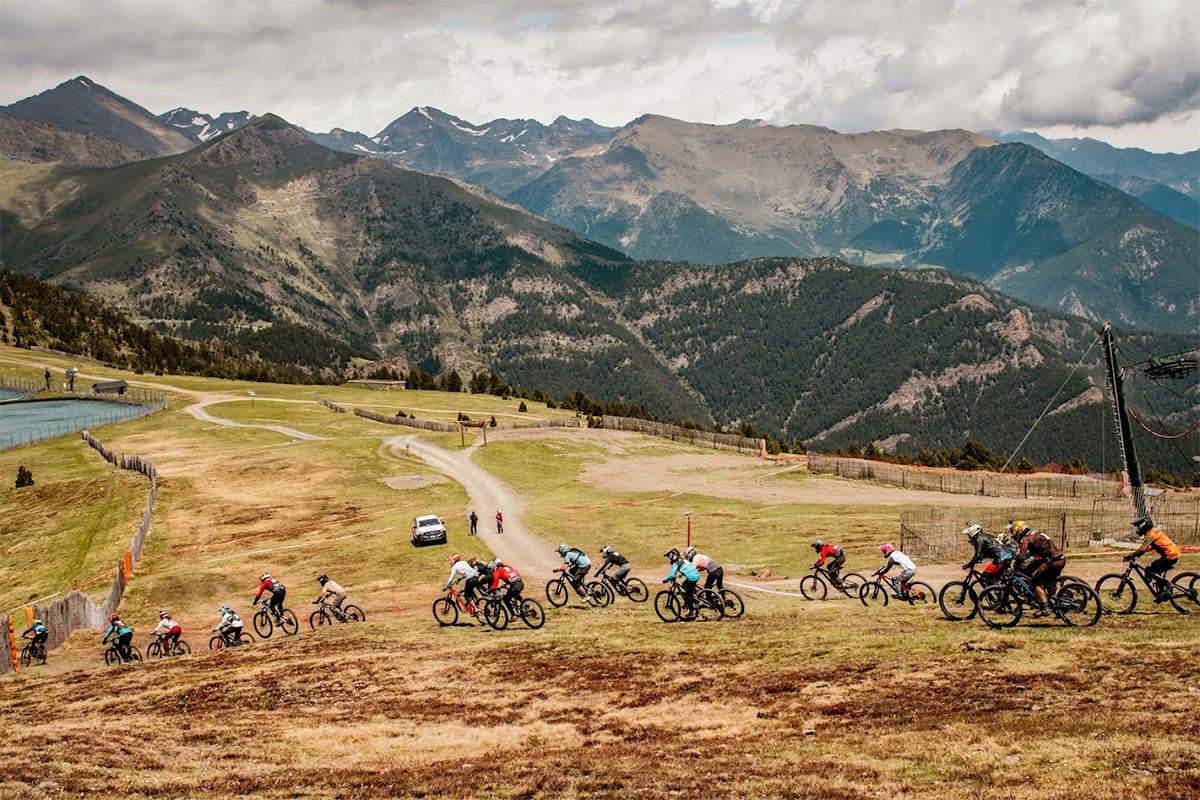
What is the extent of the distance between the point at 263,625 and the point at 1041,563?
101ft

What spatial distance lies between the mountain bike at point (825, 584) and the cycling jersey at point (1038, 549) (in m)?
9.30

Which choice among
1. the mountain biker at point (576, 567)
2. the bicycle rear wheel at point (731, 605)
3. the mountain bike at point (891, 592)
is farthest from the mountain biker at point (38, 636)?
the mountain bike at point (891, 592)

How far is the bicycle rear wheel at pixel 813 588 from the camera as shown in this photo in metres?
35.1

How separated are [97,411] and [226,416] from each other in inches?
927

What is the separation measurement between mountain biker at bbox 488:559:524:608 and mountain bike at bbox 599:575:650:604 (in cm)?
497

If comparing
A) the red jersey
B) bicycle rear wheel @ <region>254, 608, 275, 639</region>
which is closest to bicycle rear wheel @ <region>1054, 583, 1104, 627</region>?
the red jersey

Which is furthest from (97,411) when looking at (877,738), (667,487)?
(877,738)

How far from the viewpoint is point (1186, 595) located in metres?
25.1

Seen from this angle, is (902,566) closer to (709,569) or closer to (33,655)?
(709,569)

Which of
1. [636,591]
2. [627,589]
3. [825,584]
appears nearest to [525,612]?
[627,589]

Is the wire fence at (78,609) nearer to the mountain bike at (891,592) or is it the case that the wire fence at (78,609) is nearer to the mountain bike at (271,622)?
the mountain bike at (271,622)

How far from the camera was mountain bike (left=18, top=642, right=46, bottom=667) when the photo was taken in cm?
3606

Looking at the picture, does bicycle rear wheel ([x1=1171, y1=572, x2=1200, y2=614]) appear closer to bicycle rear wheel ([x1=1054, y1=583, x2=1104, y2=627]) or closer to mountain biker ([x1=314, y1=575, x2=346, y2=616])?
bicycle rear wheel ([x1=1054, y1=583, x2=1104, y2=627])

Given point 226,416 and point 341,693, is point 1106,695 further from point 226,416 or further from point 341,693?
point 226,416
